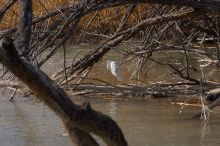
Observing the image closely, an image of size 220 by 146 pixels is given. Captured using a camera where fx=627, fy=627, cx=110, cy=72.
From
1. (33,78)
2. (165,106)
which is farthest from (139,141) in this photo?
(33,78)

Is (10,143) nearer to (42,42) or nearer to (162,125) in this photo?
(42,42)

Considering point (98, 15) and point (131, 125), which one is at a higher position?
point (98, 15)

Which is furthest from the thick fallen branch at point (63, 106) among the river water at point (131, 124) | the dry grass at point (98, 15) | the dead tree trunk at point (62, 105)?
the dry grass at point (98, 15)

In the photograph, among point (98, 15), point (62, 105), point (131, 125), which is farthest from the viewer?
point (98, 15)

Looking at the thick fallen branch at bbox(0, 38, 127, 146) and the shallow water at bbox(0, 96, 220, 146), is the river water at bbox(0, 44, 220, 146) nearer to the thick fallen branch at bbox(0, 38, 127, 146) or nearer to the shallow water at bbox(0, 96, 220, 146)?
the shallow water at bbox(0, 96, 220, 146)

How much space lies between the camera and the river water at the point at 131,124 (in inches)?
185

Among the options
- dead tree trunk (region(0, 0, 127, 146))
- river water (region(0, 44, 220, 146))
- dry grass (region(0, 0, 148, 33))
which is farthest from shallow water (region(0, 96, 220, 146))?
dead tree trunk (region(0, 0, 127, 146))

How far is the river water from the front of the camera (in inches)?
185

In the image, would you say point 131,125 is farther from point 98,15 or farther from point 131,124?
point 98,15

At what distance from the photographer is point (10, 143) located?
15.1 feet

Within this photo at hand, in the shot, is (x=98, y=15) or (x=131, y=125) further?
(x=98, y=15)

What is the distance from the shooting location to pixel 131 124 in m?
5.29

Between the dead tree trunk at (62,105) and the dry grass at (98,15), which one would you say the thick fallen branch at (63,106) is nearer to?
the dead tree trunk at (62,105)

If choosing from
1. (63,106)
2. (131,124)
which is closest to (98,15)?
(131,124)
